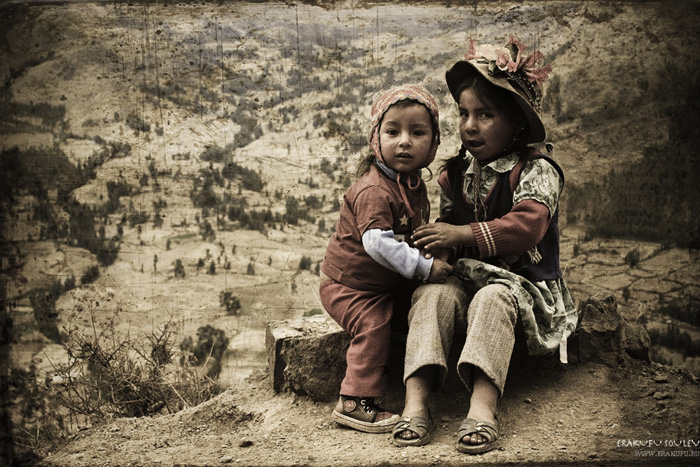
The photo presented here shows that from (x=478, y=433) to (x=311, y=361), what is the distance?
3.74 feet

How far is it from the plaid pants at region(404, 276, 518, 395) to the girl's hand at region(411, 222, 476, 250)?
19 cm

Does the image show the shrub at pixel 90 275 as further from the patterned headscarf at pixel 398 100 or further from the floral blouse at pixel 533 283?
the floral blouse at pixel 533 283

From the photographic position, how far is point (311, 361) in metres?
3.67

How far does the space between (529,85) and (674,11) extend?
358 cm

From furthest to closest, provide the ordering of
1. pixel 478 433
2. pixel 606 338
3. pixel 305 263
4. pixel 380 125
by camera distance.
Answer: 1. pixel 305 263
2. pixel 606 338
3. pixel 380 125
4. pixel 478 433

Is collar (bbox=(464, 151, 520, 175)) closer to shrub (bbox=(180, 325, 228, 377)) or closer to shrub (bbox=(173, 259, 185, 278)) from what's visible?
shrub (bbox=(180, 325, 228, 377))

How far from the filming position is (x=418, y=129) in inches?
123

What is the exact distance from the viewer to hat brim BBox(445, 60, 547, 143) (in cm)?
309

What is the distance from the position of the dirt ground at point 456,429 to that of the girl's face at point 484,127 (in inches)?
43.5

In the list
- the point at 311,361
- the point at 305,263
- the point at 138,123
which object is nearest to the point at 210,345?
the point at 305,263

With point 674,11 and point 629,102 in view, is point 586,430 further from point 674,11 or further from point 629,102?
point 674,11

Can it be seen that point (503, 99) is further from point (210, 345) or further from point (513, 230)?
point (210, 345)

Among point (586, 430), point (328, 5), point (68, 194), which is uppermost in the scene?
point (328, 5)

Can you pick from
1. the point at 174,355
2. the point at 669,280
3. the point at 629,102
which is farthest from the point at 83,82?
the point at 669,280
